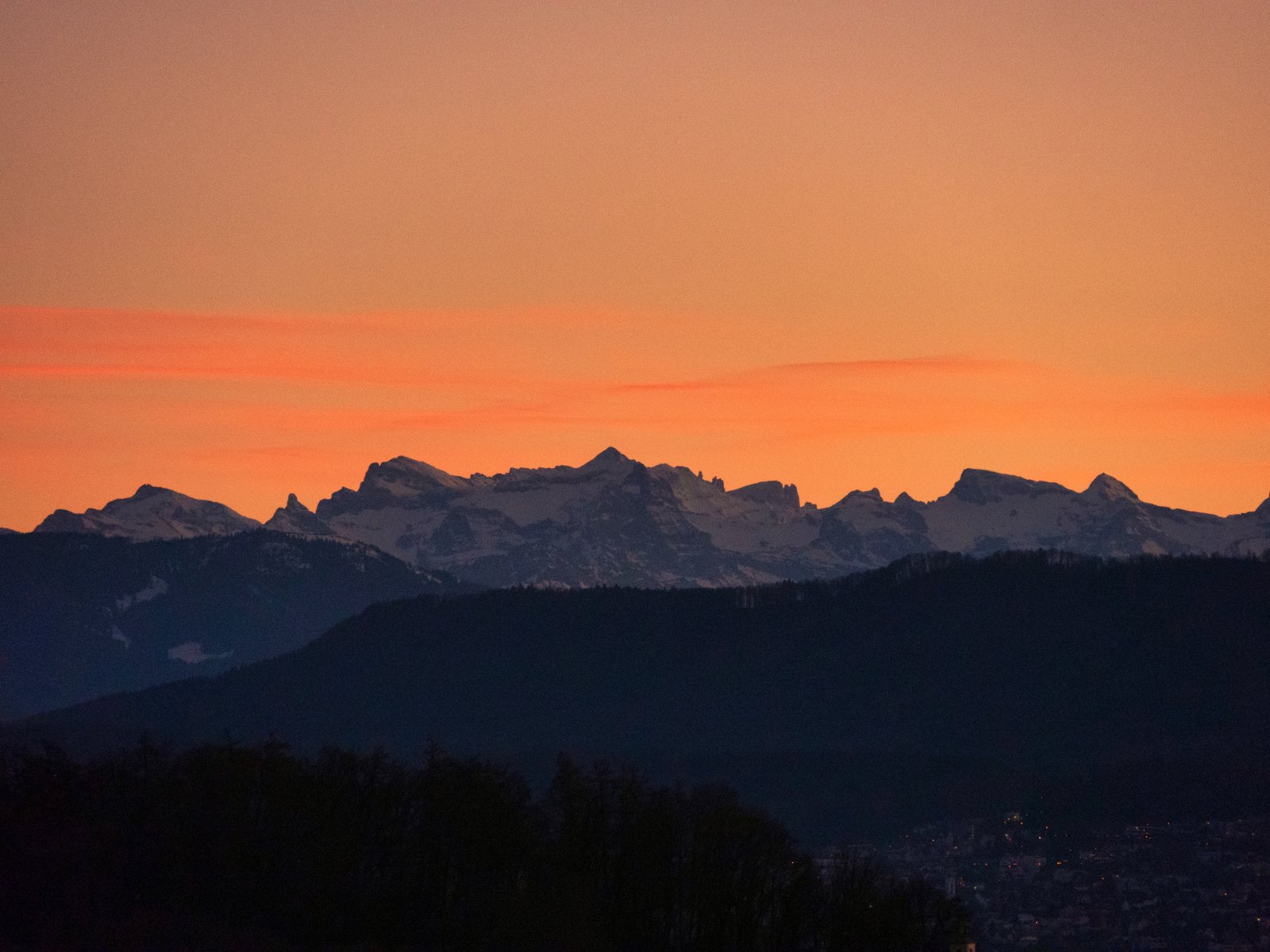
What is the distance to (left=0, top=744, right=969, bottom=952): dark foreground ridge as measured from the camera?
115562mm

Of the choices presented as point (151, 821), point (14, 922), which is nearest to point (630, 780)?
point (151, 821)

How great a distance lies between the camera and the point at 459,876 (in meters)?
124

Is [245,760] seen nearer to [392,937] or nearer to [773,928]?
[392,937]

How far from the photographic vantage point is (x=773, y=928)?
12444cm

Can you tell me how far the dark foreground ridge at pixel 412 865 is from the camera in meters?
116

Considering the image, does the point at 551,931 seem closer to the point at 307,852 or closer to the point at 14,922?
the point at 307,852

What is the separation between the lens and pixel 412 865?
12281cm

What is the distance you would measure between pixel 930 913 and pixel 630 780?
18.8 metres

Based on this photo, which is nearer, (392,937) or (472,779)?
(392,937)

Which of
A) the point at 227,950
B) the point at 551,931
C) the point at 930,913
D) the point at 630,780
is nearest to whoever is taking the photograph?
the point at 227,950

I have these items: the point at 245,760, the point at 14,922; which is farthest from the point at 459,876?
the point at 14,922

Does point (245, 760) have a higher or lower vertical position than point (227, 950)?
higher

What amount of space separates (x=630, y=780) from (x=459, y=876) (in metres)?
12.9

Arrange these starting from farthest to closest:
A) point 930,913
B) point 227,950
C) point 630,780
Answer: point 630,780 → point 930,913 → point 227,950
